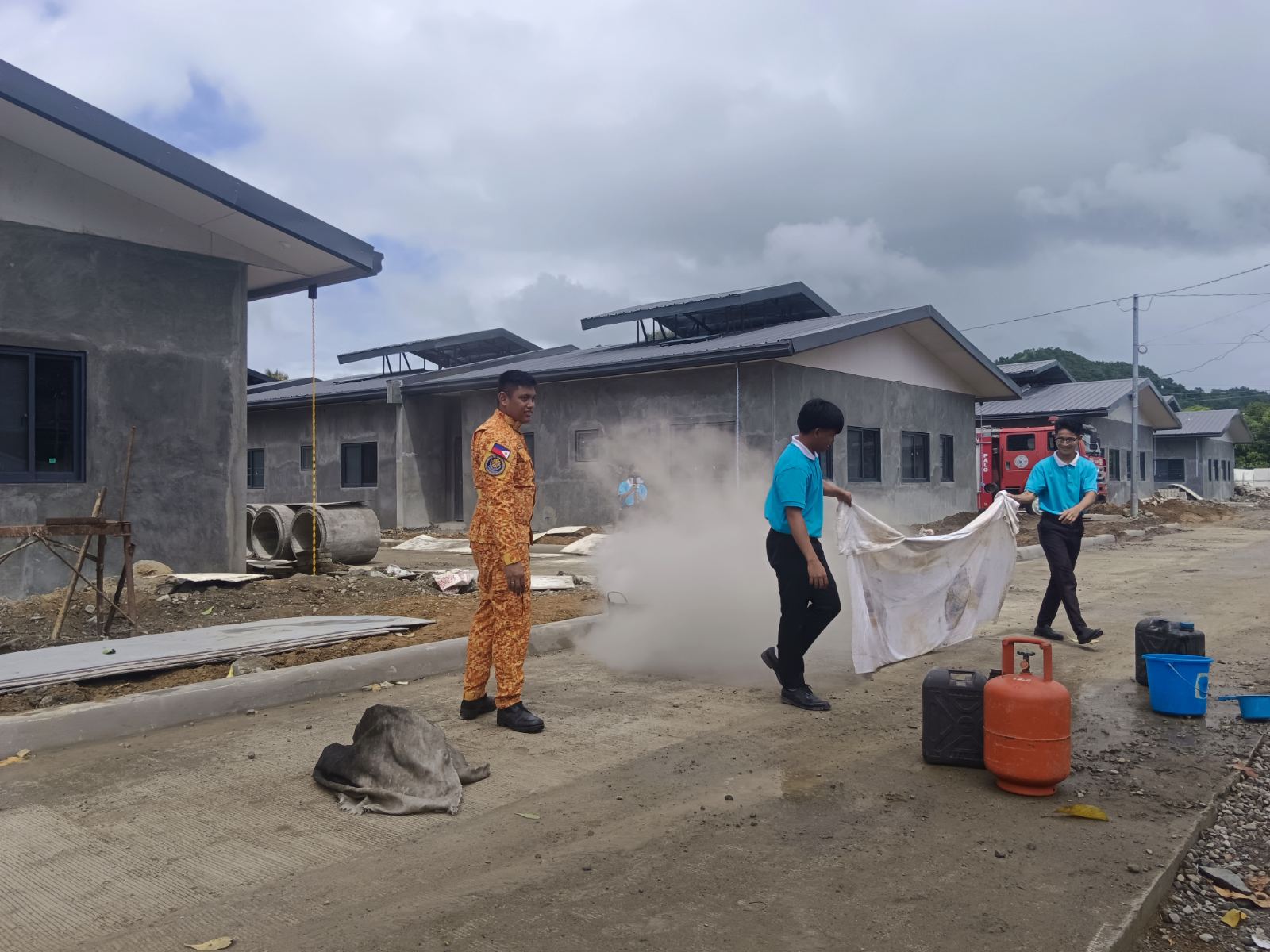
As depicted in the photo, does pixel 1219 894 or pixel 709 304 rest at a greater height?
pixel 709 304

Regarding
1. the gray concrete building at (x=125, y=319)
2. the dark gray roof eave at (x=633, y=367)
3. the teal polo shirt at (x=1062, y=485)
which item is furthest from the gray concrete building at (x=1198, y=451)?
the gray concrete building at (x=125, y=319)

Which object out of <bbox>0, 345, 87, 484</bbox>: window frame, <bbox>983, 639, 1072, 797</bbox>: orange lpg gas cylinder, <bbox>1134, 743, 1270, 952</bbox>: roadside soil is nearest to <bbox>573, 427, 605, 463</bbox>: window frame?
<bbox>0, 345, 87, 484</bbox>: window frame

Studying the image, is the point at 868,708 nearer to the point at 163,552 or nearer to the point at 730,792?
the point at 730,792

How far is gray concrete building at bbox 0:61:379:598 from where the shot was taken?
28.6 feet

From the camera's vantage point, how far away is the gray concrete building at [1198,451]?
4531 cm

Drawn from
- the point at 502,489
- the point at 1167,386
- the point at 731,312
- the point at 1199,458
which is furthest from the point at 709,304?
the point at 1167,386

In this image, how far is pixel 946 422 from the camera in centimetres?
2320

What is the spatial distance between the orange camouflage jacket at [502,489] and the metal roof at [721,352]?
11.2 meters

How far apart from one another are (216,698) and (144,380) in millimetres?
5528

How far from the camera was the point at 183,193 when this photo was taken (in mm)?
9375

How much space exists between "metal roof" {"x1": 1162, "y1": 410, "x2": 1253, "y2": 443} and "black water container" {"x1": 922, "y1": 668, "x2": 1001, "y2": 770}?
46.9 metres

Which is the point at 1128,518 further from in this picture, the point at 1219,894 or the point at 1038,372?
the point at 1219,894

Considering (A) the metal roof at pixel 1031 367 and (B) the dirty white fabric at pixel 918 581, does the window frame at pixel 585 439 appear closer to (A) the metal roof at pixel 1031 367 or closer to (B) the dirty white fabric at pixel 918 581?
(B) the dirty white fabric at pixel 918 581

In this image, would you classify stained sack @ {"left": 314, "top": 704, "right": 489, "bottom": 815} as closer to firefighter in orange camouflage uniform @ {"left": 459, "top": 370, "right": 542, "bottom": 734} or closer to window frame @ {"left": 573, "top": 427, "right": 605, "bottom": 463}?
firefighter in orange camouflage uniform @ {"left": 459, "top": 370, "right": 542, "bottom": 734}
